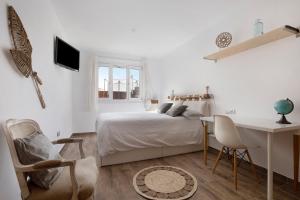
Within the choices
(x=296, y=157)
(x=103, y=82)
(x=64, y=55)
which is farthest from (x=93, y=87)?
(x=296, y=157)

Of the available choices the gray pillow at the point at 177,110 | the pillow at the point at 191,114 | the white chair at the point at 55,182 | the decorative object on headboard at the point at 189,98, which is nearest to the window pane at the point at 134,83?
the decorative object on headboard at the point at 189,98

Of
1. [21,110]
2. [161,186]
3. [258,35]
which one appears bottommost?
[161,186]

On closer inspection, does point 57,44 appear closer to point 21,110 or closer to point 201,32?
point 21,110

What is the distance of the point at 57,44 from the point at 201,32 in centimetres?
295

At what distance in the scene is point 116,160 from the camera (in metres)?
2.68

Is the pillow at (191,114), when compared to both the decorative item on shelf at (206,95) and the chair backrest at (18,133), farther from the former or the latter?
the chair backrest at (18,133)

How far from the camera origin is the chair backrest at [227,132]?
6.37 feet

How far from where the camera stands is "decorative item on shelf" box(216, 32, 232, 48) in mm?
2848

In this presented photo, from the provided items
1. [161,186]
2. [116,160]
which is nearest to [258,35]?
[161,186]

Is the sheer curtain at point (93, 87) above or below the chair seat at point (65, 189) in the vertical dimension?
above

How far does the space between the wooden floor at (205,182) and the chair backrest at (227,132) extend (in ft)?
1.71

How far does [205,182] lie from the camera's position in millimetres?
2061

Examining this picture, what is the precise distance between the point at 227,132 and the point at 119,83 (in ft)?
13.0

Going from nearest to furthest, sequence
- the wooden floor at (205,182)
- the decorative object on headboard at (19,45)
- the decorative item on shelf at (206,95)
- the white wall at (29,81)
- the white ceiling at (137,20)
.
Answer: the white wall at (29,81) → the decorative object on headboard at (19,45) → the wooden floor at (205,182) → the white ceiling at (137,20) → the decorative item on shelf at (206,95)
